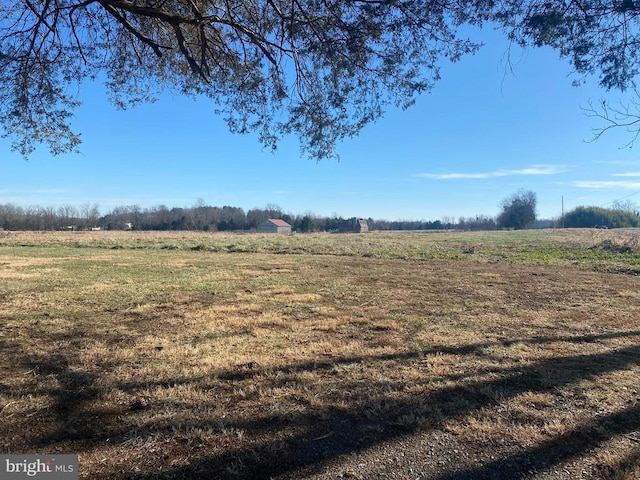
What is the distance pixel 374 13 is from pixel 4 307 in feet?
26.6

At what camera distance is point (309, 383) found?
382cm

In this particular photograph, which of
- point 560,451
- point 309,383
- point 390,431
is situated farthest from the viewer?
point 309,383

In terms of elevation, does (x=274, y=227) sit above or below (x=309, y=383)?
above

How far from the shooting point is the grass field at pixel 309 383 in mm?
2598

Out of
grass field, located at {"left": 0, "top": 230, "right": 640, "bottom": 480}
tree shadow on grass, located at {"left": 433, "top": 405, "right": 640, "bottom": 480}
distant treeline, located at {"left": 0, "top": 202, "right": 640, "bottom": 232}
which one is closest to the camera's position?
tree shadow on grass, located at {"left": 433, "top": 405, "right": 640, "bottom": 480}

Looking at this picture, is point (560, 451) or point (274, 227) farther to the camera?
point (274, 227)

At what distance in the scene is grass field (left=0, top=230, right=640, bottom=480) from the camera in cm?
260

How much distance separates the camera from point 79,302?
7887mm

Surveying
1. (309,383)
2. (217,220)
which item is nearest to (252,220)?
(217,220)

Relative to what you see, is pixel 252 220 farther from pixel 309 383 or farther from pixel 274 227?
pixel 309 383

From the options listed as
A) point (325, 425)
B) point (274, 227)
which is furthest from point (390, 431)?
point (274, 227)

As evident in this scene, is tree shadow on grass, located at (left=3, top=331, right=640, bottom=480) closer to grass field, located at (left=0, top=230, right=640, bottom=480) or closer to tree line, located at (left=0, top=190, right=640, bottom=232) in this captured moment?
grass field, located at (left=0, top=230, right=640, bottom=480)

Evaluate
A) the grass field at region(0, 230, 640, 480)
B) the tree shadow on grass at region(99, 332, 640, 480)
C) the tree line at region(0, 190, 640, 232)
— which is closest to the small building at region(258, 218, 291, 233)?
the tree line at region(0, 190, 640, 232)

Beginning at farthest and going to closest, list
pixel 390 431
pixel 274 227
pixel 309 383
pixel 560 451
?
1. pixel 274 227
2. pixel 309 383
3. pixel 390 431
4. pixel 560 451
